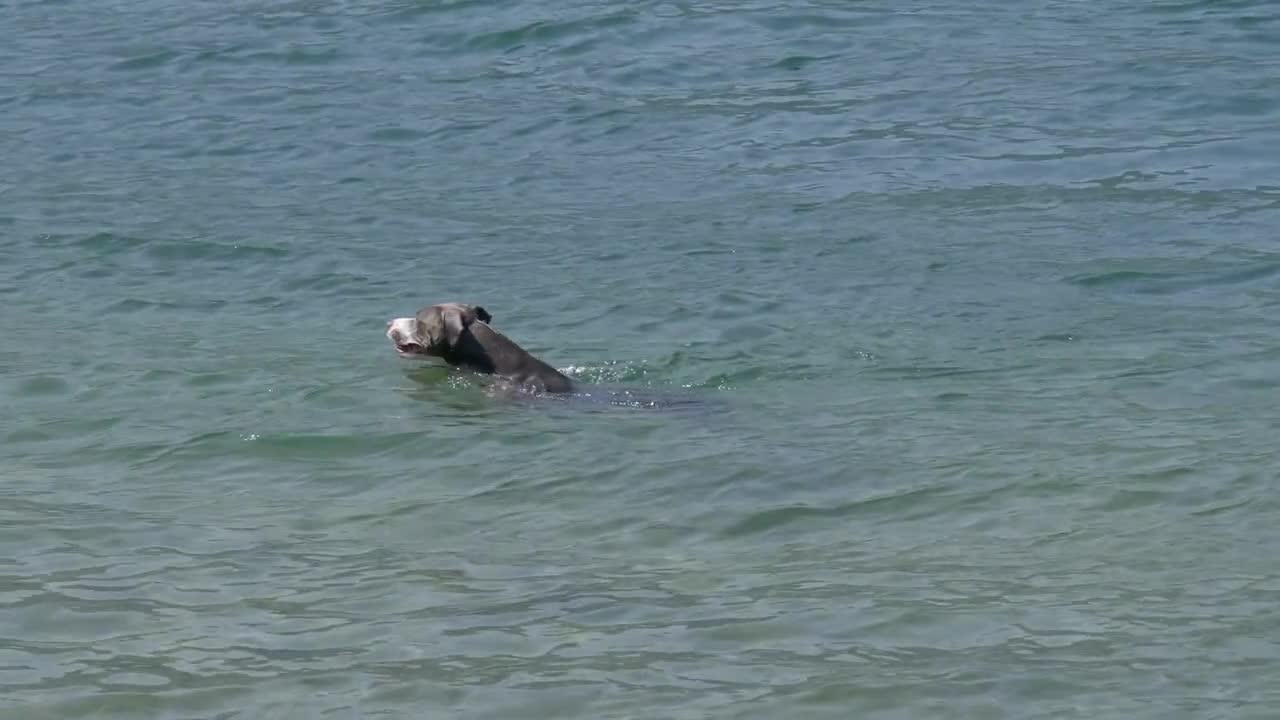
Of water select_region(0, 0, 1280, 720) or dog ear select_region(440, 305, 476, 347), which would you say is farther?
dog ear select_region(440, 305, 476, 347)

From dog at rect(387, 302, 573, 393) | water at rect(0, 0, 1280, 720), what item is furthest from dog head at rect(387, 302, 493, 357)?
water at rect(0, 0, 1280, 720)

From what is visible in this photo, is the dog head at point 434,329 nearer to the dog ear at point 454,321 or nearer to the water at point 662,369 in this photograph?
the dog ear at point 454,321

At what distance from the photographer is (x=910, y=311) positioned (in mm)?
12164

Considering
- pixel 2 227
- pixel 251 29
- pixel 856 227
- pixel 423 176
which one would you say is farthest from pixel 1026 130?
pixel 251 29

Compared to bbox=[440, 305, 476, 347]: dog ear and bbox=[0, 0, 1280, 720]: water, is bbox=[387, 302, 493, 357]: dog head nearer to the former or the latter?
bbox=[440, 305, 476, 347]: dog ear

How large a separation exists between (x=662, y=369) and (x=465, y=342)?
111 cm

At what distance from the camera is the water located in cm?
686

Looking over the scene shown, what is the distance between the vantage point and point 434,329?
10.9 meters

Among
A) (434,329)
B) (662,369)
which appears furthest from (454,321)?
(662,369)

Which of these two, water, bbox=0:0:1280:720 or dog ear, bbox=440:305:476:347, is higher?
dog ear, bbox=440:305:476:347

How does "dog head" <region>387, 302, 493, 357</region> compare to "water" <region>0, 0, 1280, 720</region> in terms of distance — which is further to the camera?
"dog head" <region>387, 302, 493, 357</region>

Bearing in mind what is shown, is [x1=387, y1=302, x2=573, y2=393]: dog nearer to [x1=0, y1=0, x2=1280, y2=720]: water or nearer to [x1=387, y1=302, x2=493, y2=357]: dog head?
[x1=387, y1=302, x2=493, y2=357]: dog head

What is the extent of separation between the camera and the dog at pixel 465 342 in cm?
1080

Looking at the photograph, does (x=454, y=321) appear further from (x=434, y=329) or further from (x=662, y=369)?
(x=662, y=369)
